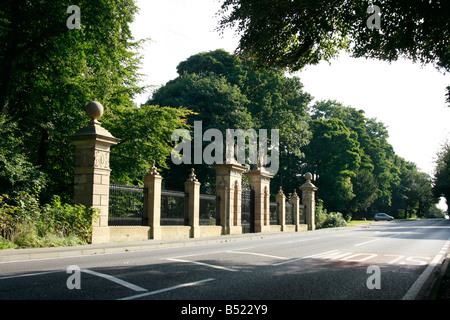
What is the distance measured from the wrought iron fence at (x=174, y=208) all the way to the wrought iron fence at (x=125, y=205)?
971mm

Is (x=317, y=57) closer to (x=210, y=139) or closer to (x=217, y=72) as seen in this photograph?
(x=210, y=139)

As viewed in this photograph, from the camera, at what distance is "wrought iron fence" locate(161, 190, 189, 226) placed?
16.5 m

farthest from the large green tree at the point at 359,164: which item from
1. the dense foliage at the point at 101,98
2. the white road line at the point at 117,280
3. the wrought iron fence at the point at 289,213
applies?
the white road line at the point at 117,280

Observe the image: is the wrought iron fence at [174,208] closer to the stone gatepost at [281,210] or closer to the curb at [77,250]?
the curb at [77,250]

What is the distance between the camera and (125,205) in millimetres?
15016

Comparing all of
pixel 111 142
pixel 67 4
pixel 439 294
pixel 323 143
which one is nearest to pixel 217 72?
pixel 323 143

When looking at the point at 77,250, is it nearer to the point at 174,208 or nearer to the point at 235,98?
the point at 174,208

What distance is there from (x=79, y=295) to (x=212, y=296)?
6.17 feet

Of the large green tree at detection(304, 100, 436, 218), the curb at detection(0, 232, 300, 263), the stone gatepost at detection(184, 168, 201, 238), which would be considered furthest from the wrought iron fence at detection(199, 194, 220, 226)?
the large green tree at detection(304, 100, 436, 218)

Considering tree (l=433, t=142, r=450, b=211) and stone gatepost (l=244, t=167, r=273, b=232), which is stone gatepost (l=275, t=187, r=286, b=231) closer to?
stone gatepost (l=244, t=167, r=273, b=232)

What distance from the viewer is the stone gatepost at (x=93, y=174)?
12812 mm

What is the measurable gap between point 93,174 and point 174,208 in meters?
5.19

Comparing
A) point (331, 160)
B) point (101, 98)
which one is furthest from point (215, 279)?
point (331, 160)

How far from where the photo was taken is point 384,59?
10836mm
